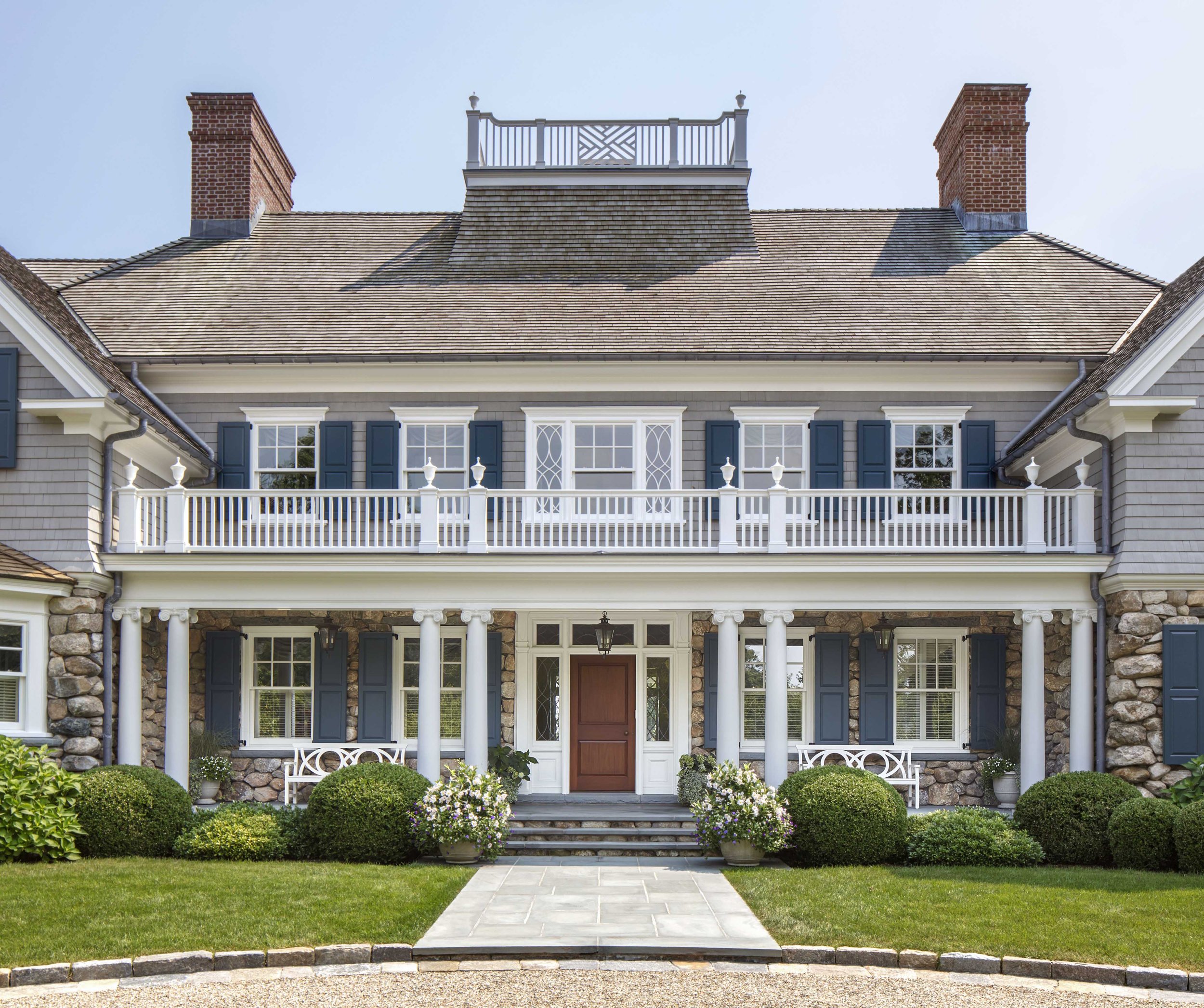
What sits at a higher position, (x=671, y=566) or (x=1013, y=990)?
(x=671, y=566)

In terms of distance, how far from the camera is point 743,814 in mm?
13609

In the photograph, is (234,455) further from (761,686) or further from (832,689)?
(832,689)

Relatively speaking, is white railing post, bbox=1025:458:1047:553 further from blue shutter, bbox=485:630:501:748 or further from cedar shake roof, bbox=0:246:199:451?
cedar shake roof, bbox=0:246:199:451

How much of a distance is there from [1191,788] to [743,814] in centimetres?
530

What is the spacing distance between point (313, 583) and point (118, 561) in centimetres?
240

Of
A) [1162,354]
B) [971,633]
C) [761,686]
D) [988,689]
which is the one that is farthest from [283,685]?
[1162,354]

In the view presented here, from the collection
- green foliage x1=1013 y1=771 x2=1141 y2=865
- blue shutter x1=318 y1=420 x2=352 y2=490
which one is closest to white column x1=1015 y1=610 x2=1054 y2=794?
green foliage x1=1013 y1=771 x2=1141 y2=865

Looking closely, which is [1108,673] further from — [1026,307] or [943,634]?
[1026,307]

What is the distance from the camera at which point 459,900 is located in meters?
11.5

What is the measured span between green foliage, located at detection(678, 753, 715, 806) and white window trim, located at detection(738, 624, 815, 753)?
970 millimetres

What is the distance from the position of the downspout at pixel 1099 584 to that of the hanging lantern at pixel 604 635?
6.31m

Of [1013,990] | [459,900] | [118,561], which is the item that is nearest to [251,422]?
[118,561]

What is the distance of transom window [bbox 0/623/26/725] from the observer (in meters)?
15.1

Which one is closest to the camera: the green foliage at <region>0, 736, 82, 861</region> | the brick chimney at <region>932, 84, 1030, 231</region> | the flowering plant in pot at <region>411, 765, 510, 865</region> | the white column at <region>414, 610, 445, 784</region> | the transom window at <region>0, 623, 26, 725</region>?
the green foliage at <region>0, 736, 82, 861</region>
